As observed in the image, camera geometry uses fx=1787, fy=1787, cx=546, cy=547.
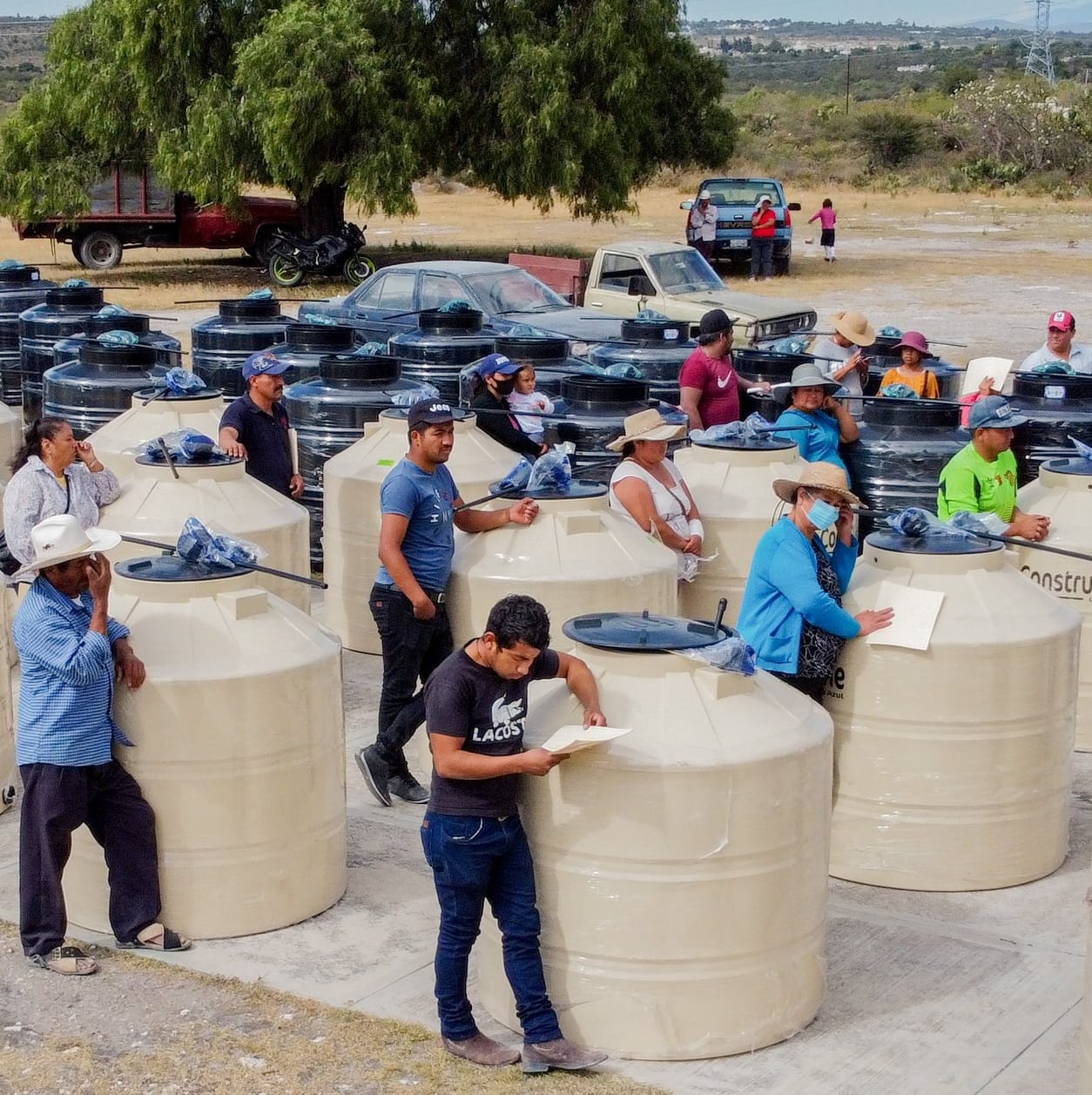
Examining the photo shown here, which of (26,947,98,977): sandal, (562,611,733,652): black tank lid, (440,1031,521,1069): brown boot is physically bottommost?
→ (26,947,98,977): sandal

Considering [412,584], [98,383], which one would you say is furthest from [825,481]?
[98,383]

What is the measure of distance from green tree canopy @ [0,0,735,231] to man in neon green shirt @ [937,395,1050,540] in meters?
21.7

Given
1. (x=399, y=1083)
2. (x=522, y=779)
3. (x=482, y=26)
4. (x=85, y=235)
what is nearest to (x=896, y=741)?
(x=522, y=779)

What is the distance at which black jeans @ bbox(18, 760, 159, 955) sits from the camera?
5.75m

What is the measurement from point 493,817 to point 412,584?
2198 millimetres

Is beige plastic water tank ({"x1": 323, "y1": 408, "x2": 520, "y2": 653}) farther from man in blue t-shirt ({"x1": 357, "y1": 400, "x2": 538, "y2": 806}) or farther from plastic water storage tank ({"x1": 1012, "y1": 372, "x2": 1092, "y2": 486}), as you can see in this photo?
plastic water storage tank ({"x1": 1012, "y1": 372, "x2": 1092, "y2": 486})

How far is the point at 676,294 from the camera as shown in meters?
20.1

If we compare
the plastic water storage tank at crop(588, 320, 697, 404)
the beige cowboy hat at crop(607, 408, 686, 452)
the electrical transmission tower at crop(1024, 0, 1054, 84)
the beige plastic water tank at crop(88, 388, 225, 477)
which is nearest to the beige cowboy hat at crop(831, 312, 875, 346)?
the plastic water storage tank at crop(588, 320, 697, 404)

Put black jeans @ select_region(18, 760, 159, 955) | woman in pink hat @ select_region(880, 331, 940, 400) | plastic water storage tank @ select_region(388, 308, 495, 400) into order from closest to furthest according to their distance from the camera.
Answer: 1. black jeans @ select_region(18, 760, 159, 955)
2. woman in pink hat @ select_region(880, 331, 940, 400)
3. plastic water storage tank @ select_region(388, 308, 495, 400)

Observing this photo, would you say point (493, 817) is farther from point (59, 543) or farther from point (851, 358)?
point (851, 358)

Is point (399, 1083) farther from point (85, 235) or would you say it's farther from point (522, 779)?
point (85, 235)

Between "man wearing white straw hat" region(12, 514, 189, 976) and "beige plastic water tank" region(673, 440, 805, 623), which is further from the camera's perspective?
"beige plastic water tank" region(673, 440, 805, 623)

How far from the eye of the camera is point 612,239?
39219mm

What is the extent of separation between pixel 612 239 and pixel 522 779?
3487cm
